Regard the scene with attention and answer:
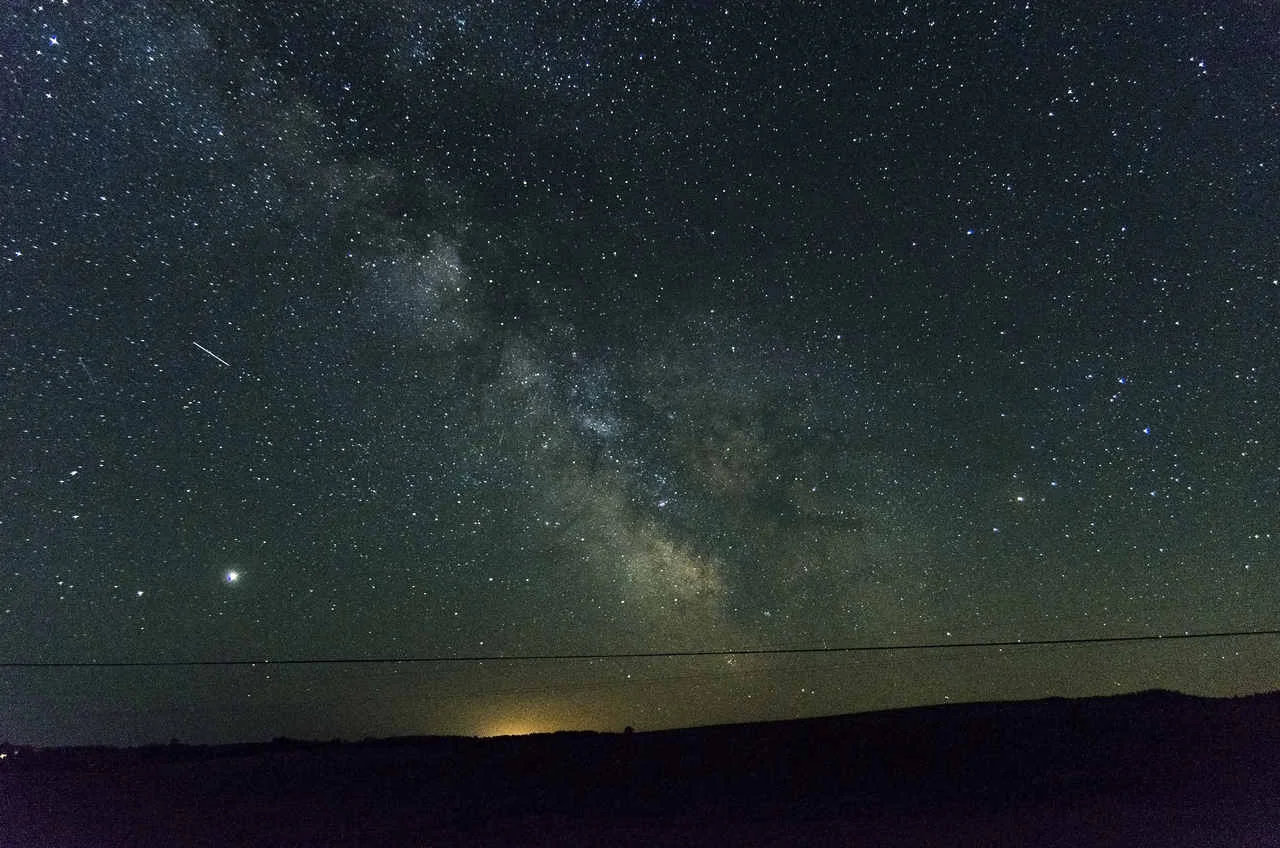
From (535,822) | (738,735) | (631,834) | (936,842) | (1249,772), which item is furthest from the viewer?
(738,735)

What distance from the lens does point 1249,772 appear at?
17.8 m

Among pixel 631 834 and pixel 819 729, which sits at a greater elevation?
pixel 819 729

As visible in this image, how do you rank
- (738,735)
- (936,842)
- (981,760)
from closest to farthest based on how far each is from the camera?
(936,842), (981,760), (738,735)

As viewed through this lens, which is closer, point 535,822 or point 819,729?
point 535,822

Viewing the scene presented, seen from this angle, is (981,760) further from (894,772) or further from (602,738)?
(602,738)

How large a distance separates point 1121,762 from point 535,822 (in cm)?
1424

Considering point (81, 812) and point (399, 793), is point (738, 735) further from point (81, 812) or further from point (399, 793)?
point (81, 812)

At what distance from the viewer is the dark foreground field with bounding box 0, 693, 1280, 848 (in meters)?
13.9

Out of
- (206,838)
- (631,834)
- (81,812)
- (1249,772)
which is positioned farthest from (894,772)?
(81,812)

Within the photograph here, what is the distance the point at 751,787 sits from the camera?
18828 mm

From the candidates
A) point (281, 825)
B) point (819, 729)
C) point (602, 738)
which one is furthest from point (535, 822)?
point (819, 729)

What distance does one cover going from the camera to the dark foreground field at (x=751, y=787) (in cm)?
1391

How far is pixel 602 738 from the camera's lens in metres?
26.5

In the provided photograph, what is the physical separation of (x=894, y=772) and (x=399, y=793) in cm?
1224
